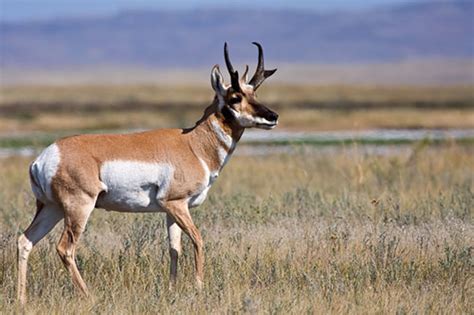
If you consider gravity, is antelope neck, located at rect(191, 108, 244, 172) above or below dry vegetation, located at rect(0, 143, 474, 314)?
above

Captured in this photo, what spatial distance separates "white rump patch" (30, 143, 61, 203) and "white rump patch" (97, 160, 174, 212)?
43 centimetres

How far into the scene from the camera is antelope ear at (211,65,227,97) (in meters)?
9.80

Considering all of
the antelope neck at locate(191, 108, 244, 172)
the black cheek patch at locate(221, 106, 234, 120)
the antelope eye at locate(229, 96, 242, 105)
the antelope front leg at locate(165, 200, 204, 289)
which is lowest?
the antelope front leg at locate(165, 200, 204, 289)

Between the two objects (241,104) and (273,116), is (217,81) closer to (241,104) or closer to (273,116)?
(241,104)

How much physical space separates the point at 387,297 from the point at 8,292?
339cm

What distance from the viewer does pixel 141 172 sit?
949 cm

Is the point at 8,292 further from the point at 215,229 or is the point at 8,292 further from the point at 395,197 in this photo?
the point at 395,197

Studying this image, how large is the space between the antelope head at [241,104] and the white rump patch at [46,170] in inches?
64.5

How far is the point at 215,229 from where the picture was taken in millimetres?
11922

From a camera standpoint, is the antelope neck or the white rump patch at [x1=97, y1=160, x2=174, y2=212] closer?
the white rump patch at [x1=97, y1=160, x2=174, y2=212]

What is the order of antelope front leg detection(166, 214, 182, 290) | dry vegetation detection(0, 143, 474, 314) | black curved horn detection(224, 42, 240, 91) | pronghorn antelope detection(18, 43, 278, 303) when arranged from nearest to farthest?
dry vegetation detection(0, 143, 474, 314)
pronghorn antelope detection(18, 43, 278, 303)
black curved horn detection(224, 42, 240, 91)
antelope front leg detection(166, 214, 182, 290)

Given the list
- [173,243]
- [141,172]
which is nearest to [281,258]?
[173,243]

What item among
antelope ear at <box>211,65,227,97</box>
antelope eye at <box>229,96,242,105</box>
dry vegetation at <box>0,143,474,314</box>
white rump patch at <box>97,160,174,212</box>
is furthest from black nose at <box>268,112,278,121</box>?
dry vegetation at <box>0,143,474,314</box>

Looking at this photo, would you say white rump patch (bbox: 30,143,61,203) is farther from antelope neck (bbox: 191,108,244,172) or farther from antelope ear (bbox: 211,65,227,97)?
antelope ear (bbox: 211,65,227,97)
